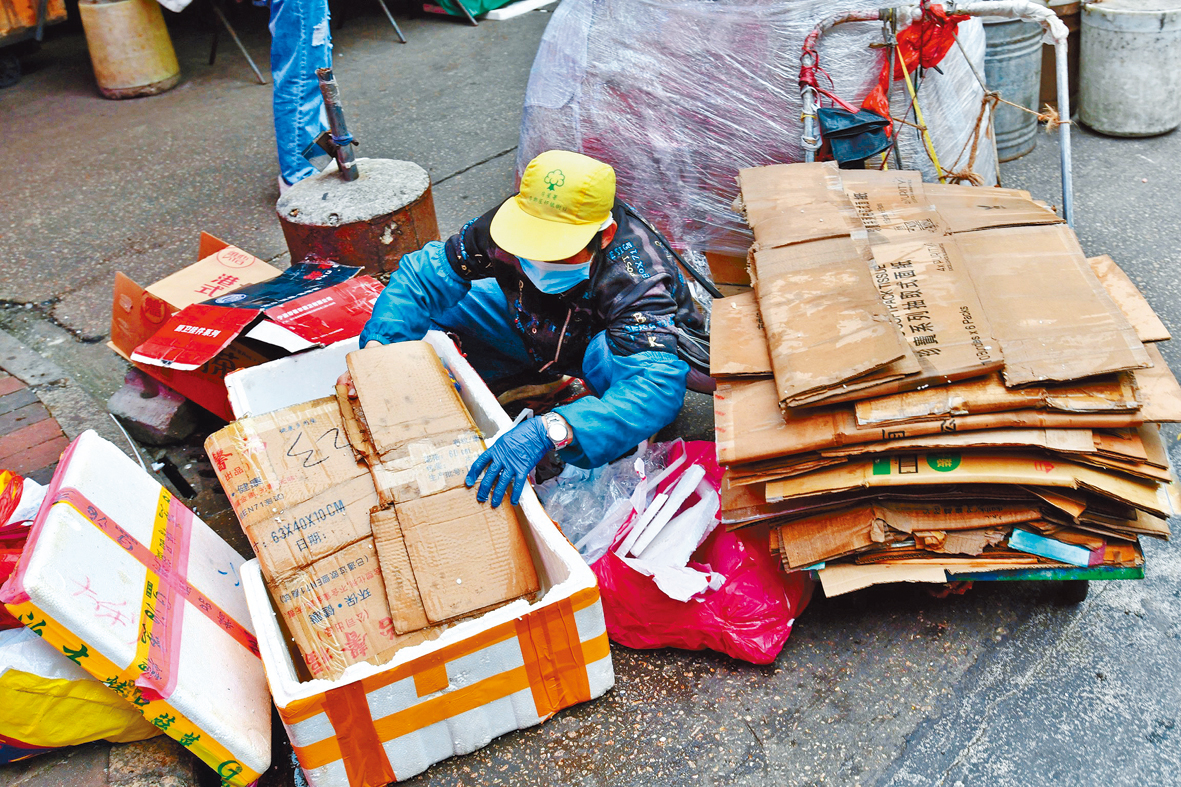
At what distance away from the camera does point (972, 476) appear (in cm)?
194

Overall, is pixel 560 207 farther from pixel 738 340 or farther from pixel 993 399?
pixel 993 399

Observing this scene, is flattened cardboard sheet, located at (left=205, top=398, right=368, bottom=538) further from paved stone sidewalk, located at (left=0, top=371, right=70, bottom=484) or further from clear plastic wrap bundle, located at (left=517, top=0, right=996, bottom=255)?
clear plastic wrap bundle, located at (left=517, top=0, right=996, bottom=255)

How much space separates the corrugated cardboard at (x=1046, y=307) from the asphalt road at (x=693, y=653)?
0.76m

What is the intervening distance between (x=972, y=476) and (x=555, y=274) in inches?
47.1

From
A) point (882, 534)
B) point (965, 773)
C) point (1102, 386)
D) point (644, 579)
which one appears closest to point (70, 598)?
point (644, 579)

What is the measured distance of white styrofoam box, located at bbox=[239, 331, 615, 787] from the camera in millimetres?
1793

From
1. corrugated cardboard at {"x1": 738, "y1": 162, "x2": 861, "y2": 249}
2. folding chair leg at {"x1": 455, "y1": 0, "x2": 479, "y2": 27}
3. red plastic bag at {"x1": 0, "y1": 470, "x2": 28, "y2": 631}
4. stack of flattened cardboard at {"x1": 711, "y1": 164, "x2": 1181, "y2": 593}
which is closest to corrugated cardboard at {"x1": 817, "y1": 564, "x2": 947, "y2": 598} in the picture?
stack of flattened cardboard at {"x1": 711, "y1": 164, "x2": 1181, "y2": 593}

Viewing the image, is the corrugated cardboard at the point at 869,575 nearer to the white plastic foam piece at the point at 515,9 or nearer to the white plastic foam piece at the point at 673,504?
the white plastic foam piece at the point at 673,504

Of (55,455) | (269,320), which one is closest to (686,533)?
(269,320)

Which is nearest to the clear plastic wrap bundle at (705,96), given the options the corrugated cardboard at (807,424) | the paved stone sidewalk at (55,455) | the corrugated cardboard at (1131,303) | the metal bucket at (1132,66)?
the corrugated cardboard at (1131,303)

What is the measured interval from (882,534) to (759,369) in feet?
1.63

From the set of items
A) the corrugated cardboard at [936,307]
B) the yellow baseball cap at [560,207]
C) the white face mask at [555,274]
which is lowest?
the corrugated cardboard at [936,307]

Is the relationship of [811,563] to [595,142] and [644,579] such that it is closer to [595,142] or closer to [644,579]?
[644,579]

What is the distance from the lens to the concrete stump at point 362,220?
3.33 meters
